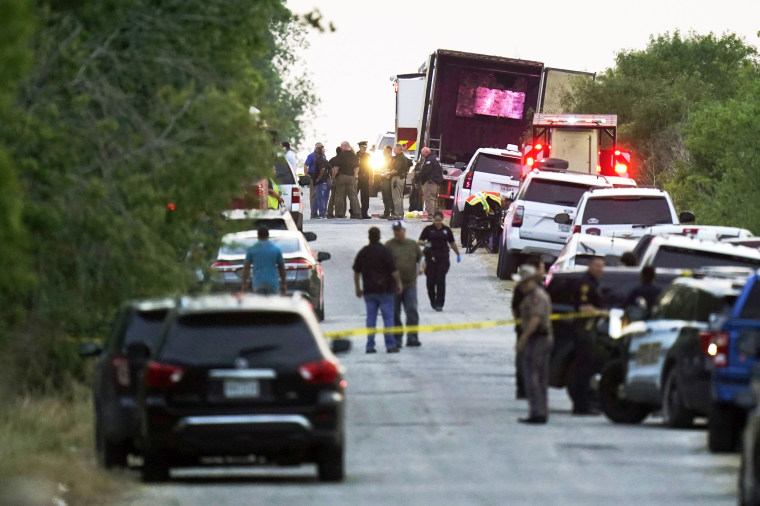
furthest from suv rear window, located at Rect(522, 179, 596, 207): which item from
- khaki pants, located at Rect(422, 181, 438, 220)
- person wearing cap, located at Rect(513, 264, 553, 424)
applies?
person wearing cap, located at Rect(513, 264, 553, 424)

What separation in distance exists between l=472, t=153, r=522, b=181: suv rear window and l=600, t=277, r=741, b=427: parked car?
2154cm

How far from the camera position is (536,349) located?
17.5m

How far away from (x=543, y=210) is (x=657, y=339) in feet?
48.6

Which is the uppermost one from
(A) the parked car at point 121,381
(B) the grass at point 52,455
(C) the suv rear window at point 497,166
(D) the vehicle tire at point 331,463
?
(C) the suv rear window at point 497,166

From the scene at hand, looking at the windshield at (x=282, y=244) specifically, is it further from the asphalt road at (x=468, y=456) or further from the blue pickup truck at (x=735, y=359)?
the blue pickup truck at (x=735, y=359)

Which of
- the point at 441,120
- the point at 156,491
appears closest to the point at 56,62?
the point at 156,491

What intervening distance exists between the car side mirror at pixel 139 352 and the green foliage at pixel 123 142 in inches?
126

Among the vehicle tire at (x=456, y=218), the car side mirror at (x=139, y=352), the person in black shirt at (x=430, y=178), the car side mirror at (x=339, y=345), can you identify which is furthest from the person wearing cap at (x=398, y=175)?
the car side mirror at (x=139, y=352)

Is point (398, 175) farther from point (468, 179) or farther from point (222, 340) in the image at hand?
point (222, 340)

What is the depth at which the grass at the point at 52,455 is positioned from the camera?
1265 centimetres

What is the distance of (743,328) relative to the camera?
14.8 m

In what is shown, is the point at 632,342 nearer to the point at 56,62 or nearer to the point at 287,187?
the point at 56,62

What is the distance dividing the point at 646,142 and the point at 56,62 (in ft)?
174

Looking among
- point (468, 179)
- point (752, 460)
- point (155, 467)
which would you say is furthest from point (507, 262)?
point (752, 460)
